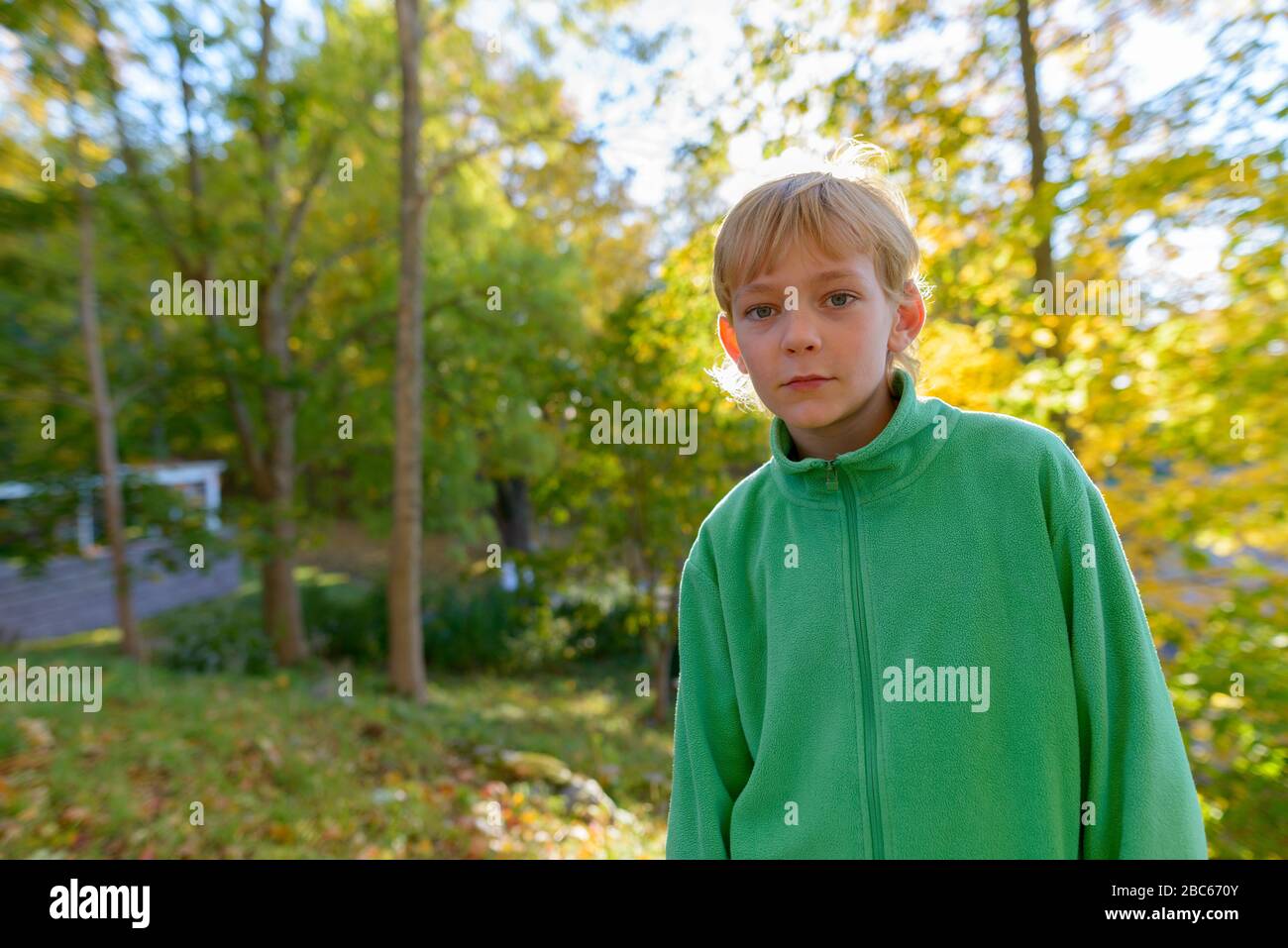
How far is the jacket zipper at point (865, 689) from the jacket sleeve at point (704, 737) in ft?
0.76

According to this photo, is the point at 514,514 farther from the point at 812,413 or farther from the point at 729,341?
the point at 812,413

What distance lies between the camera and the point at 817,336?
4.07 ft

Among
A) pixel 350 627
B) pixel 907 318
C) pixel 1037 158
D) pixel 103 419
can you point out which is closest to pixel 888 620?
pixel 907 318

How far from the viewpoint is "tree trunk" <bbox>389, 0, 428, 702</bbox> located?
7.89 metres

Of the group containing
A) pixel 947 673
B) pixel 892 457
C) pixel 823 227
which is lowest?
pixel 947 673

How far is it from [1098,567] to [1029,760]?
0.92 ft

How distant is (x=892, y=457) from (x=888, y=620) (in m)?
0.24

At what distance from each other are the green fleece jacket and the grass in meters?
3.06

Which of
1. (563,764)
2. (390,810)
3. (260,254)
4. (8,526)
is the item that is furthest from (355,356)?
(390,810)

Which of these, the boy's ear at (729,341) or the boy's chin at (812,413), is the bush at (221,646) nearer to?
the boy's ear at (729,341)

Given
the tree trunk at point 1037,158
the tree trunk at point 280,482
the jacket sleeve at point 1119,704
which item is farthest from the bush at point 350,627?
the jacket sleeve at point 1119,704

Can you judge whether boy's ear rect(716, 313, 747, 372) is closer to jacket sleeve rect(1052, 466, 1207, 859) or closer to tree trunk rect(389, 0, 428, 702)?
jacket sleeve rect(1052, 466, 1207, 859)

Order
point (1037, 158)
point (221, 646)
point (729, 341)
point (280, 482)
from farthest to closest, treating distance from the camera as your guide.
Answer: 1. point (221, 646)
2. point (280, 482)
3. point (1037, 158)
4. point (729, 341)

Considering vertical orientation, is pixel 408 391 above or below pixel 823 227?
above
